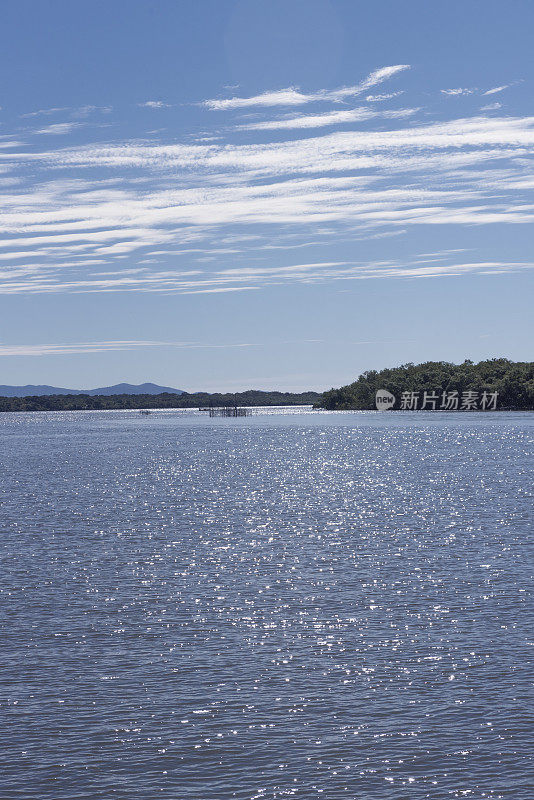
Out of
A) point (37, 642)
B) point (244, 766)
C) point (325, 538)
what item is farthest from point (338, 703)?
point (325, 538)

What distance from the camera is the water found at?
61.1 feet

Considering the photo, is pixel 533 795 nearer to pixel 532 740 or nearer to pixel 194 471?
pixel 532 740

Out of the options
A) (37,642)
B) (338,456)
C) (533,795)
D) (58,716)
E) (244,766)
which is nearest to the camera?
(533,795)

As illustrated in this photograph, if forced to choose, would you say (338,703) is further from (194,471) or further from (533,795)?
(194,471)

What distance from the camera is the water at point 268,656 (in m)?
18.6

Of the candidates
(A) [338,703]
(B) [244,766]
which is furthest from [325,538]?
(B) [244,766]

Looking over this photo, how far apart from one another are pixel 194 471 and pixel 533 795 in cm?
9390

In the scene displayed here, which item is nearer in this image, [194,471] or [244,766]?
[244,766]

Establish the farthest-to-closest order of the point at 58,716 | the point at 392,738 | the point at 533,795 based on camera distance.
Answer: the point at 58,716, the point at 392,738, the point at 533,795

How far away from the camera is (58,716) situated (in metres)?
21.8

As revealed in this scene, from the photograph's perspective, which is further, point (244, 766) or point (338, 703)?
point (338, 703)

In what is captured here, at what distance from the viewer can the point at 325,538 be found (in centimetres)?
5094

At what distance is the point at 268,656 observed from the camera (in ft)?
87.2

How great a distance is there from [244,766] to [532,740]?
646cm
